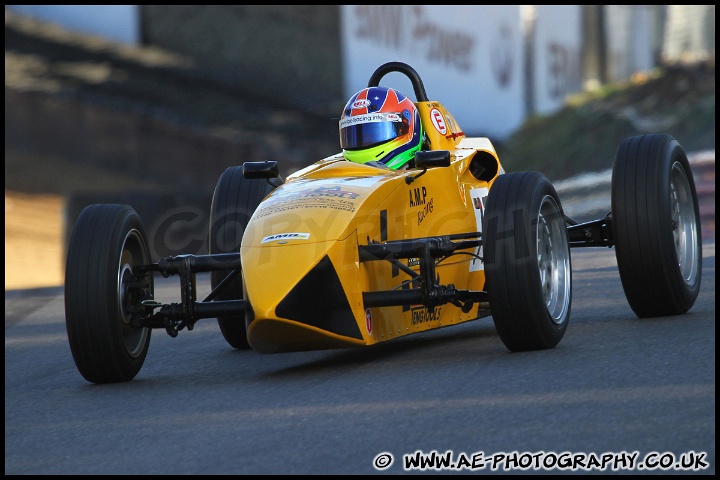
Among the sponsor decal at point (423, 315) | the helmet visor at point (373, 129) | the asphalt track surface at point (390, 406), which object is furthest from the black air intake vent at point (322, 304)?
the helmet visor at point (373, 129)

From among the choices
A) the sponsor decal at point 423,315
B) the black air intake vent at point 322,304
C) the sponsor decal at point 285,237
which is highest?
the sponsor decal at point 285,237

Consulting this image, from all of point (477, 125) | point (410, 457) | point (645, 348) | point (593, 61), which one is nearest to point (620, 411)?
point (410, 457)

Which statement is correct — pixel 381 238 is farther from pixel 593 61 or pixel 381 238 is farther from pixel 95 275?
pixel 593 61

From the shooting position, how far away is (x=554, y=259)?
7746mm

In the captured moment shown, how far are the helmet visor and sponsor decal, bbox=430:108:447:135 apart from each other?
47 centimetres

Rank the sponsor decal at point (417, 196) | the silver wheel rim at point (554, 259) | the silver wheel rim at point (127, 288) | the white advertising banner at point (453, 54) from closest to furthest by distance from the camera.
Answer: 1. the silver wheel rim at point (127, 288)
2. the silver wheel rim at point (554, 259)
3. the sponsor decal at point (417, 196)
4. the white advertising banner at point (453, 54)

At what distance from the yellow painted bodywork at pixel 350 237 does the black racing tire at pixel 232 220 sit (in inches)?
20.8

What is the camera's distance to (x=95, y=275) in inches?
275

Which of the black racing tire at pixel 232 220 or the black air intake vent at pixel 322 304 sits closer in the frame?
the black air intake vent at pixel 322 304

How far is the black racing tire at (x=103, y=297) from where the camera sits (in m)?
6.95

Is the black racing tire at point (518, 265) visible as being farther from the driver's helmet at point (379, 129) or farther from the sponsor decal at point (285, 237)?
the driver's helmet at point (379, 129)

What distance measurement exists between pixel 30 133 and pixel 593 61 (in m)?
13.2

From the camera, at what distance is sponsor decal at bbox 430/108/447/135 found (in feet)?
28.5

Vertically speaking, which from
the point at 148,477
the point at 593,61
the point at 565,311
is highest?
the point at 593,61
